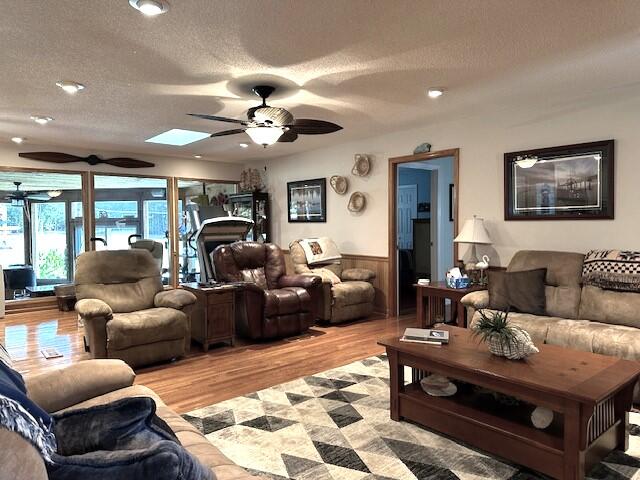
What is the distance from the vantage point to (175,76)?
341 centimetres

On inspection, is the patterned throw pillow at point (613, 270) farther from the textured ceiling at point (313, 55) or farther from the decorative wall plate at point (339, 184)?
the decorative wall plate at point (339, 184)

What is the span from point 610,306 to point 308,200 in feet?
14.8

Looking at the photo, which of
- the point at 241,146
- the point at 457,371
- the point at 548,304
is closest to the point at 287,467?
the point at 457,371

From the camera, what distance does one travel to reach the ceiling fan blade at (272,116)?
3496mm

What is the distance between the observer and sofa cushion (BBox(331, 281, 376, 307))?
5.41 meters

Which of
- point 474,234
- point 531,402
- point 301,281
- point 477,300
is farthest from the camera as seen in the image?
point 301,281

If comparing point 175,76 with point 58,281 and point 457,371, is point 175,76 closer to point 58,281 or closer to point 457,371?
point 457,371

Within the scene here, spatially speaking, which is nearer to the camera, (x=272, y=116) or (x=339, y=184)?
(x=272, y=116)

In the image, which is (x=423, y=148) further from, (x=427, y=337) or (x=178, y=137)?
(x=178, y=137)

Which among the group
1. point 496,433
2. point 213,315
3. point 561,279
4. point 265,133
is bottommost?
point 496,433

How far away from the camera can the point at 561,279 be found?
3.87m

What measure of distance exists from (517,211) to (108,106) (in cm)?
417

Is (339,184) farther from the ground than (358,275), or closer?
farther from the ground

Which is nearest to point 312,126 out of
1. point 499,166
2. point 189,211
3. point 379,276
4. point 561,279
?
point 499,166
